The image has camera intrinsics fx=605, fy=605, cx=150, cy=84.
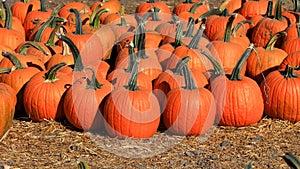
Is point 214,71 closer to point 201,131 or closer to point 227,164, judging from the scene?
point 201,131

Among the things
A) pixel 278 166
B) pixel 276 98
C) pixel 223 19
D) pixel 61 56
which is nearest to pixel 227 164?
pixel 278 166

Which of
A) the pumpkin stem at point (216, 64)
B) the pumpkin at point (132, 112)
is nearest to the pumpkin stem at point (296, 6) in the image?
the pumpkin stem at point (216, 64)

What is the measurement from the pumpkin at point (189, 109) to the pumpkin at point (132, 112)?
0.19 m

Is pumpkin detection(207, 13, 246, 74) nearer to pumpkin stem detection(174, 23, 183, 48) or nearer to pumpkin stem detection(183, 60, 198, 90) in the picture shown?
pumpkin stem detection(174, 23, 183, 48)

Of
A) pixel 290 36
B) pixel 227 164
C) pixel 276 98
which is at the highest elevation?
→ pixel 290 36

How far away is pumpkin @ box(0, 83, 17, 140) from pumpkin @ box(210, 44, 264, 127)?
2.18 m

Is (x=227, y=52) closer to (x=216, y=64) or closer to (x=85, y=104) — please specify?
(x=216, y=64)

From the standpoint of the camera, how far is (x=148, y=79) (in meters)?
6.91

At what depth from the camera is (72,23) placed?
9.00 meters

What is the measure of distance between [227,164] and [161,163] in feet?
2.10

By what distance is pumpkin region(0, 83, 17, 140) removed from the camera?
6164 mm

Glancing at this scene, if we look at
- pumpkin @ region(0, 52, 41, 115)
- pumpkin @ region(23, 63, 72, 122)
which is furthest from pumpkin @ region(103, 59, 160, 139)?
pumpkin @ region(0, 52, 41, 115)

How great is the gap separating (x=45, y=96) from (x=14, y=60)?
2.19 feet

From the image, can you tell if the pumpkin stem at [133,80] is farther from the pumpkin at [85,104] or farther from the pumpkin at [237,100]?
the pumpkin at [237,100]
